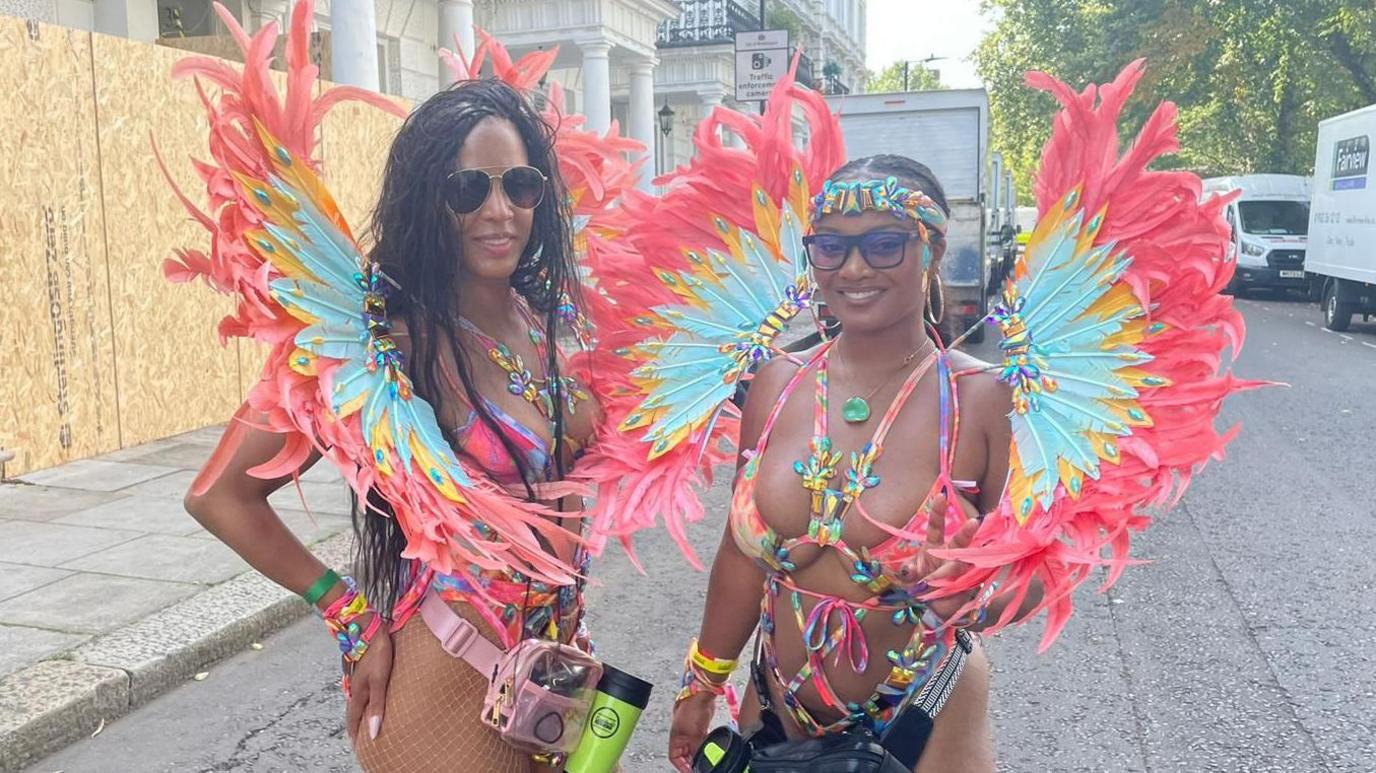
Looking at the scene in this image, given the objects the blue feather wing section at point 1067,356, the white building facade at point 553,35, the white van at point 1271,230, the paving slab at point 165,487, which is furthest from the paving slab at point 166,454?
the white van at point 1271,230

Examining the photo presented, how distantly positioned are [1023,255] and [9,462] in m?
6.83

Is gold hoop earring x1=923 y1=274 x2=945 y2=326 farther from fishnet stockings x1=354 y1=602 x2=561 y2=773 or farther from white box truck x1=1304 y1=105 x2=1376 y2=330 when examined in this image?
white box truck x1=1304 y1=105 x2=1376 y2=330

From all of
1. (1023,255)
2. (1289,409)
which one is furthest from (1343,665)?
(1289,409)

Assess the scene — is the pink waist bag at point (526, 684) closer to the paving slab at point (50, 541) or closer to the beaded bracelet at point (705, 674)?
Result: the beaded bracelet at point (705, 674)

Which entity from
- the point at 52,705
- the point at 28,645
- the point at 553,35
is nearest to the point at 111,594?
the point at 28,645

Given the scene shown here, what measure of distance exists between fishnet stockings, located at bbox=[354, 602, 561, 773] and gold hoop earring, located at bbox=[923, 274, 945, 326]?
106 cm

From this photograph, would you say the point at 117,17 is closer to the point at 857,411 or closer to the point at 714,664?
the point at 714,664

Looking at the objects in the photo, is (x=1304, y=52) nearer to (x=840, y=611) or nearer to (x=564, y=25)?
(x=564, y=25)

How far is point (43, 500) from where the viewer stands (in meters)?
6.43

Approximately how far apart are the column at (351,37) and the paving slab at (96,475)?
Result: 415cm

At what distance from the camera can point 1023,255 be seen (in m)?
2.04

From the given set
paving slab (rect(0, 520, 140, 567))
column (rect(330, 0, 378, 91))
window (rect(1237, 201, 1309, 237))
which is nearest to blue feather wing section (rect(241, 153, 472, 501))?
paving slab (rect(0, 520, 140, 567))

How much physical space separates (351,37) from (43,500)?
514 centimetres

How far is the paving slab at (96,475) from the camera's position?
6816 mm
